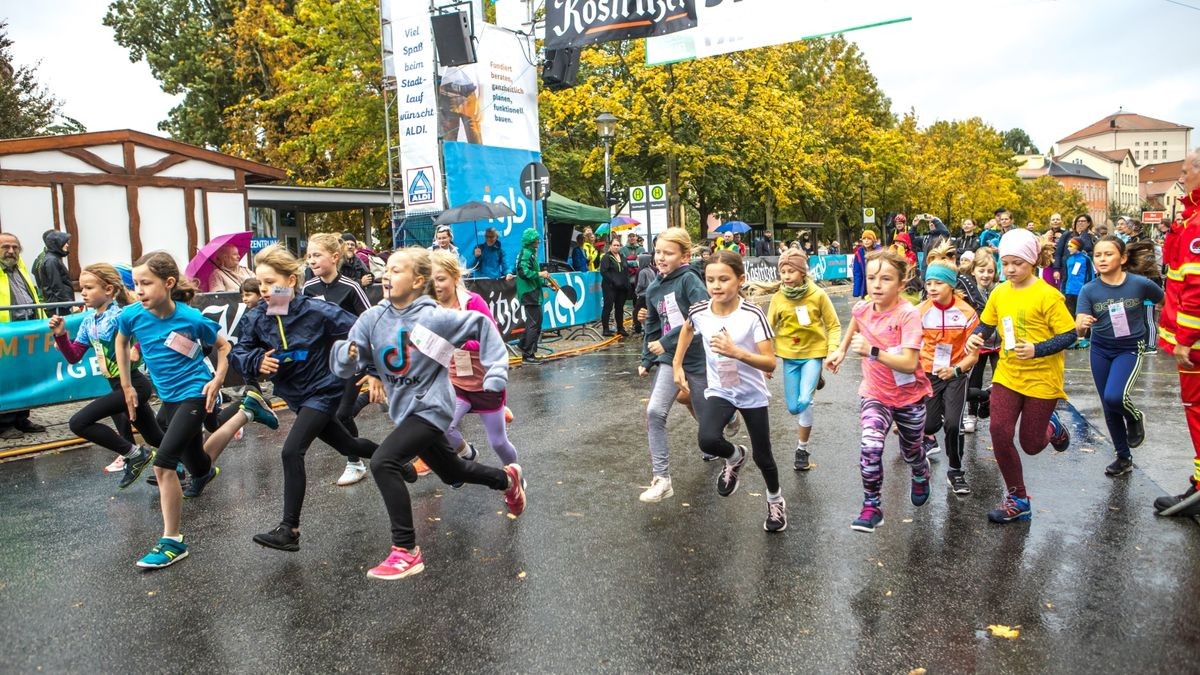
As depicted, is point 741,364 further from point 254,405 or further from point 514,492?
point 254,405

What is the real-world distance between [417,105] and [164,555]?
13345 millimetres

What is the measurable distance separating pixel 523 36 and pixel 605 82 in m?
13.4

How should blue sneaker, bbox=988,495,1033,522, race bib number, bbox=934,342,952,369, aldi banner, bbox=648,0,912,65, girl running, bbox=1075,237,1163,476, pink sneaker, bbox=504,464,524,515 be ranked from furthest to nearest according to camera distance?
aldi banner, bbox=648,0,912,65, girl running, bbox=1075,237,1163,476, race bib number, bbox=934,342,952,369, pink sneaker, bbox=504,464,524,515, blue sneaker, bbox=988,495,1033,522

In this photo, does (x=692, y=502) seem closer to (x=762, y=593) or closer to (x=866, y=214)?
(x=762, y=593)

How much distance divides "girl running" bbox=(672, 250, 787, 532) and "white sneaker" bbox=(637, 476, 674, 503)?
2.46 feet

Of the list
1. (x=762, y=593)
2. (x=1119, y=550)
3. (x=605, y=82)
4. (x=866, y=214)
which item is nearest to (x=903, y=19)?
(x=1119, y=550)

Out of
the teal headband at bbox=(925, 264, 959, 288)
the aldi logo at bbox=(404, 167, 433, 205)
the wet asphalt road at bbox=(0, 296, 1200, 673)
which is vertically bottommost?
the wet asphalt road at bbox=(0, 296, 1200, 673)

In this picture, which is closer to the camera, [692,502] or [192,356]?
[192,356]

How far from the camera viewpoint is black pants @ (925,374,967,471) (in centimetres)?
600

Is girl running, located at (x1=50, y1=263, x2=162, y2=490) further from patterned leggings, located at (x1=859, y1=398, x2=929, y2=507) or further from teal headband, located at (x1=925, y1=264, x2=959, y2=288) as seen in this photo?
teal headband, located at (x1=925, y1=264, x2=959, y2=288)

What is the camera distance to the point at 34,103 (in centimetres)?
2716

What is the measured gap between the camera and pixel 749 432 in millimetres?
5062

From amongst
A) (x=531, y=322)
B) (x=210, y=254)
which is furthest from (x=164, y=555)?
(x=531, y=322)

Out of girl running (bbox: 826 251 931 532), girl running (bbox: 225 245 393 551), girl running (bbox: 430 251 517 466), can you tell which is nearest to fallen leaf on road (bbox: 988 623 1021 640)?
girl running (bbox: 826 251 931 532)
